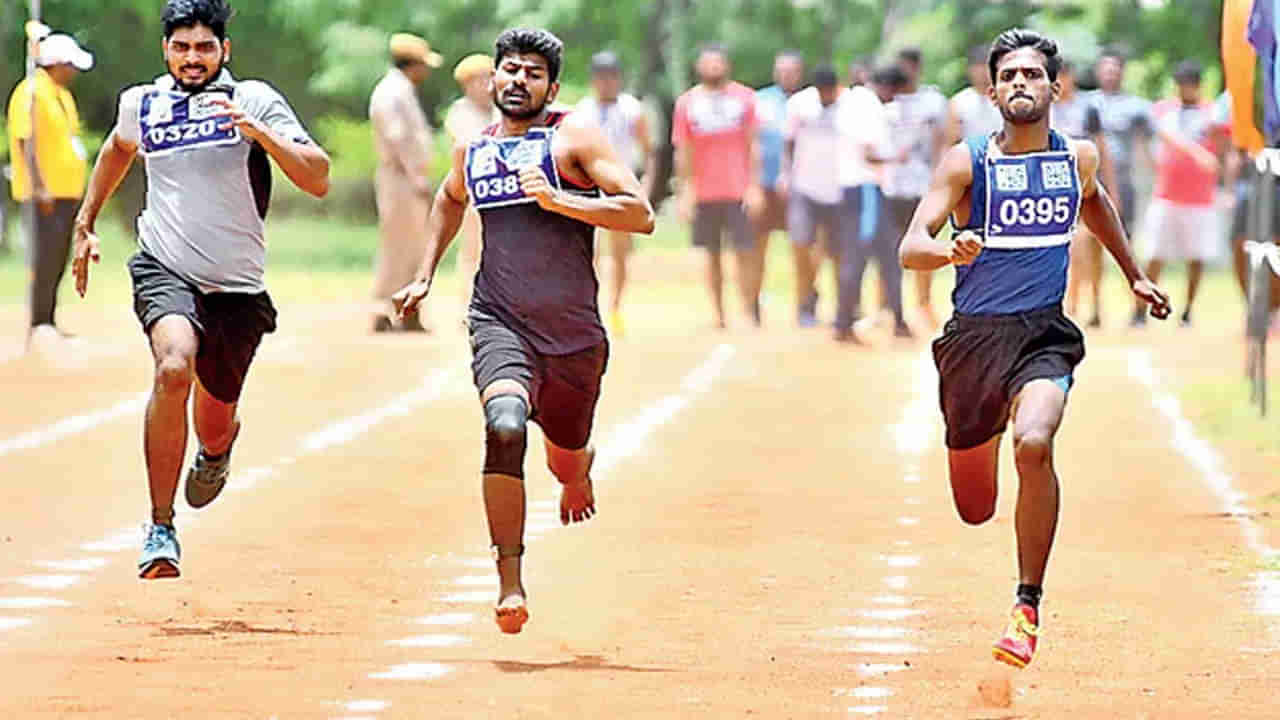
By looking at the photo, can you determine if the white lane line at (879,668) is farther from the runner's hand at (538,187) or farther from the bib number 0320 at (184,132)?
the bib number 0320 at (184,132)

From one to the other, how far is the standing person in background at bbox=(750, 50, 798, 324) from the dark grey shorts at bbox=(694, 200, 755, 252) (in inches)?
6.1

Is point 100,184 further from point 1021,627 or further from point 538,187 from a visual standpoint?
point 1021,627

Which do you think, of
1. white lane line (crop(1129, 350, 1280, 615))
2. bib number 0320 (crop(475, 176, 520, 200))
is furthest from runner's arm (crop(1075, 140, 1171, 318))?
bib number 0320 (crop(475, 176, 520, 200))

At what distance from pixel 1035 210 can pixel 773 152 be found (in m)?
18.1

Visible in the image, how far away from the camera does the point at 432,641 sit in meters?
9.88

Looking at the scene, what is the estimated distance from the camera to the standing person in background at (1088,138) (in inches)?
970

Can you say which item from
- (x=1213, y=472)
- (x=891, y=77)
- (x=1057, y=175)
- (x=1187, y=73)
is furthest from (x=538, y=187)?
(x=1187, y=73)

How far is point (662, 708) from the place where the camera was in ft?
28.2

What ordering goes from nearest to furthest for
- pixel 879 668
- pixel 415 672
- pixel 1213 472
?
pixel 415 672, pixel 879 668, pixel 1213 472

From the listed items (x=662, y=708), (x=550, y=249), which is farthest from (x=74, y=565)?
(x=662, y=708)

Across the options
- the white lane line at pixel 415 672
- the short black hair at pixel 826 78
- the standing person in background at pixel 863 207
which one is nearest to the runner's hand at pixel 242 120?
the white lane line at pixel 415 672

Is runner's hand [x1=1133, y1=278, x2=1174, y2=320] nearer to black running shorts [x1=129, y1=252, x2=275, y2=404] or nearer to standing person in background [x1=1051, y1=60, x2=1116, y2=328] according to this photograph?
black running shorts [x1=129, y1=252, x2=275, y2=404]

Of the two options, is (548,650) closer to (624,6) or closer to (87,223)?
(87,223)

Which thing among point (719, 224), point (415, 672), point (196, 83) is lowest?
point (719, 224)
